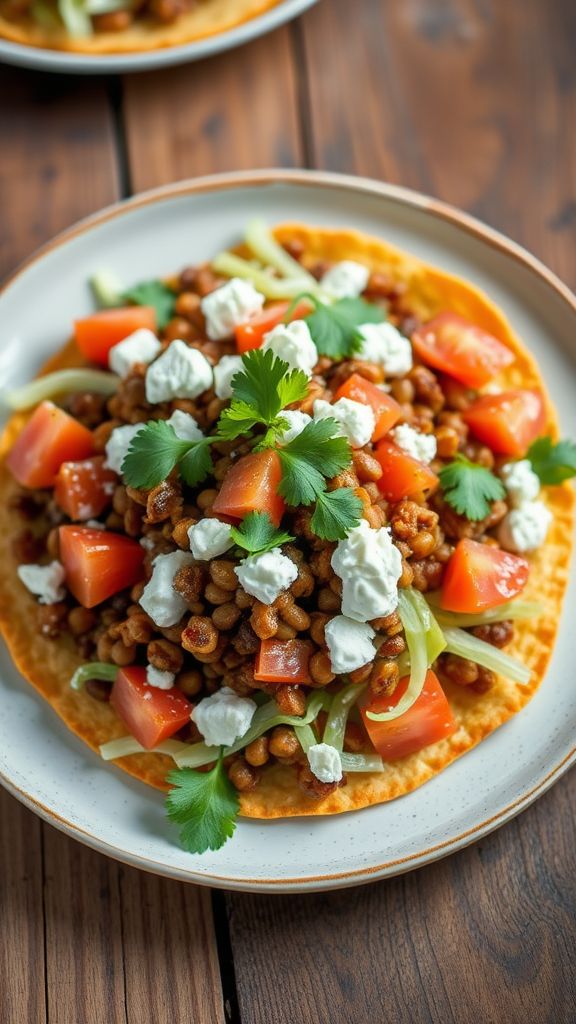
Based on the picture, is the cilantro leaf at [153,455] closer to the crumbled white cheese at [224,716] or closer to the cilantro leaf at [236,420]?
the cilantro leaf at [236,420]

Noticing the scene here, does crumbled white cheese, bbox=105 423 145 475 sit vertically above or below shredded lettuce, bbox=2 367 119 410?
above

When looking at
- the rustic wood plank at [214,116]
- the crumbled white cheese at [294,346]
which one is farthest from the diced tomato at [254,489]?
the rustic wood plank at [214,116]

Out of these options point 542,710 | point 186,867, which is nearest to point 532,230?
point 542,710

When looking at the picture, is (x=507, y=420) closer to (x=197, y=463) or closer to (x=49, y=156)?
(x=197, y=463)

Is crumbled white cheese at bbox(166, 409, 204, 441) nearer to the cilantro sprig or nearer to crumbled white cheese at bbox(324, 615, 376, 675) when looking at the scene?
the cilantro sprig

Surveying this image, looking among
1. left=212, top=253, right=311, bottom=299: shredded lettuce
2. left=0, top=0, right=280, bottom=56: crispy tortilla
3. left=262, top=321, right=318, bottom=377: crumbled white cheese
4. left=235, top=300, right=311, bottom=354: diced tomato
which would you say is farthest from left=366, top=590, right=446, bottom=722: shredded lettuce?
left=0, top=0, right=280, bottom=56: crispy tortilla

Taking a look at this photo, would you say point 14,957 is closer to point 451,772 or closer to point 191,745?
point 191,745
